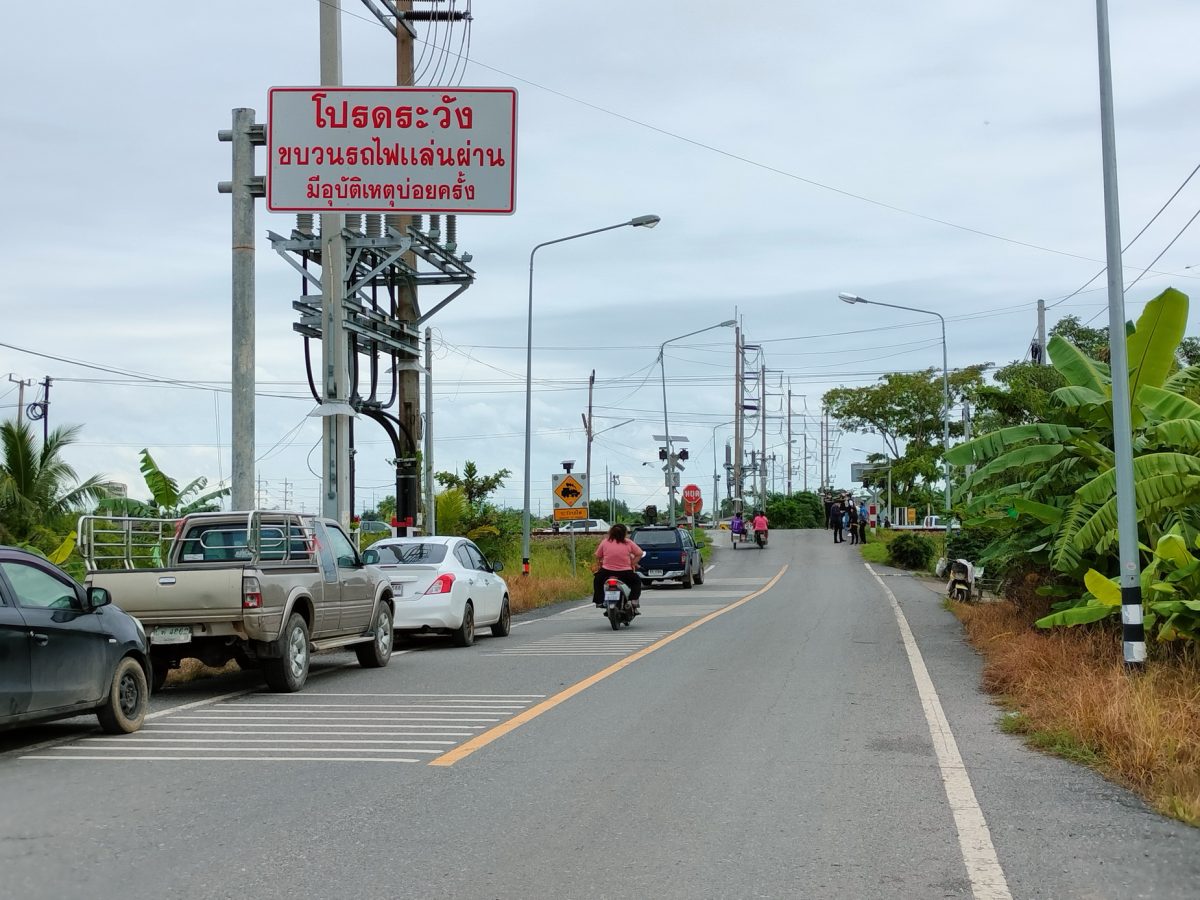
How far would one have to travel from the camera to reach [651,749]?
371 inches

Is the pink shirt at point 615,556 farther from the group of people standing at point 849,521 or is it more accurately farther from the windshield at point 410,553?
the group of people standing at point 849,521

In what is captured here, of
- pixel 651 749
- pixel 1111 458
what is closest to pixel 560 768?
pixel 651 749

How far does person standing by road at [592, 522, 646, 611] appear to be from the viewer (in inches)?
838

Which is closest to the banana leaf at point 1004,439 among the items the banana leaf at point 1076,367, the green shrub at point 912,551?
the banana leaf at point 1076,367

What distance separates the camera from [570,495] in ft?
112

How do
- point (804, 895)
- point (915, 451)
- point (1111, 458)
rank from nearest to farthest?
point (804, 895) < point (1111, 458) < point (915, 451)

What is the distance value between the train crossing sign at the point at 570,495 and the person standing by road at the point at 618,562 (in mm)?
12264

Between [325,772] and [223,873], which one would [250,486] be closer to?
[325,772]

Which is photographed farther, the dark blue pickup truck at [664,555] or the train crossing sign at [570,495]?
the dark blue pickup truck at [664,555]

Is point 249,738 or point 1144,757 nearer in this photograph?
point 1144,757

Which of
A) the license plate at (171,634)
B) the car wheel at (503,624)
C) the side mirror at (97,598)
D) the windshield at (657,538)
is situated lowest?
the car wheel at (503,624)

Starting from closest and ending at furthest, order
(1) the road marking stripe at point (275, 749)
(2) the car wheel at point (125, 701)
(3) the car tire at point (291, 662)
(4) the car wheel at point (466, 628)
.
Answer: (1) the road marking stripe at point (275, 749)
(2) the car wheel at point (125, 701)
(3) the car tire at point (291, 662)
(4) the car wheel at point (466, 628)

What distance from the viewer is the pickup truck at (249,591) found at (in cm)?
1209

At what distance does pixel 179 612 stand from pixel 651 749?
5.01 m
